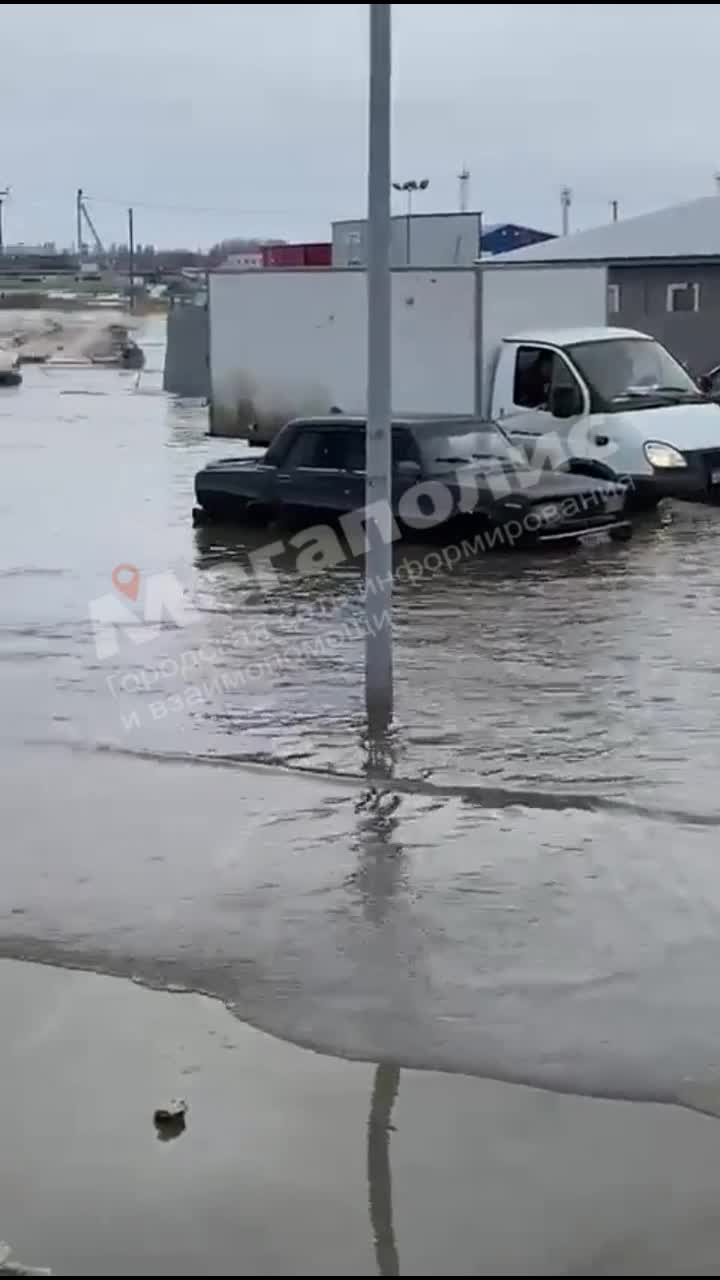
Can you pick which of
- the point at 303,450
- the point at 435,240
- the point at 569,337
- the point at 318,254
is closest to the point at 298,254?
the point at 318,254

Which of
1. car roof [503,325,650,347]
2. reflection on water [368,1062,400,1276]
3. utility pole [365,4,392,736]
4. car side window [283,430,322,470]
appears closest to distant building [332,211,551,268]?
car roof [503,325,650,347]

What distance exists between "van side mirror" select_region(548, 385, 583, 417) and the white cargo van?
2 centimetres

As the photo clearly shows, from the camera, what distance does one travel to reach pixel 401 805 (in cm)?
789

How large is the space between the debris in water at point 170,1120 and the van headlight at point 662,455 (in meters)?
13.1

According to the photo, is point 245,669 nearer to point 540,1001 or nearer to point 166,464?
point 540,1001

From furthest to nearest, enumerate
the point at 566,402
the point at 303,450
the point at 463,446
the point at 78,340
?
the point at 78,340 < the point at 566,402 < the point at 303,450 < the point at 463,446

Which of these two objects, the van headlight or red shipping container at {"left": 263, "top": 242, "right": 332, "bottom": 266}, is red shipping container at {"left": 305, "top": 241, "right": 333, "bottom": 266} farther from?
the van headlight

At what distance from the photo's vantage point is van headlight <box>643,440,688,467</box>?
55.7 feet

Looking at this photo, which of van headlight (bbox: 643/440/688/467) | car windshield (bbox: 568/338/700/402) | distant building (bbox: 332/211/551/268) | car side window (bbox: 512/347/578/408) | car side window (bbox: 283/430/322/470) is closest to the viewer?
car side window (bbox: 283/430/322/470)

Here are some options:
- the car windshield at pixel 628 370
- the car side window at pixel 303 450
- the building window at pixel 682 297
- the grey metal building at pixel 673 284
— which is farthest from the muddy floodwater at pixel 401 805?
the building window at pixel 682 297

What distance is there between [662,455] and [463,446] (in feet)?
8.21

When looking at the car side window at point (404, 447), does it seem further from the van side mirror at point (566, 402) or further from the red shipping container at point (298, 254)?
the red shipping container at point (298, 254)

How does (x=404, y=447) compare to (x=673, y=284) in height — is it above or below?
below

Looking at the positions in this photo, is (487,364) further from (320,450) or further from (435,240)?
(435,240)
